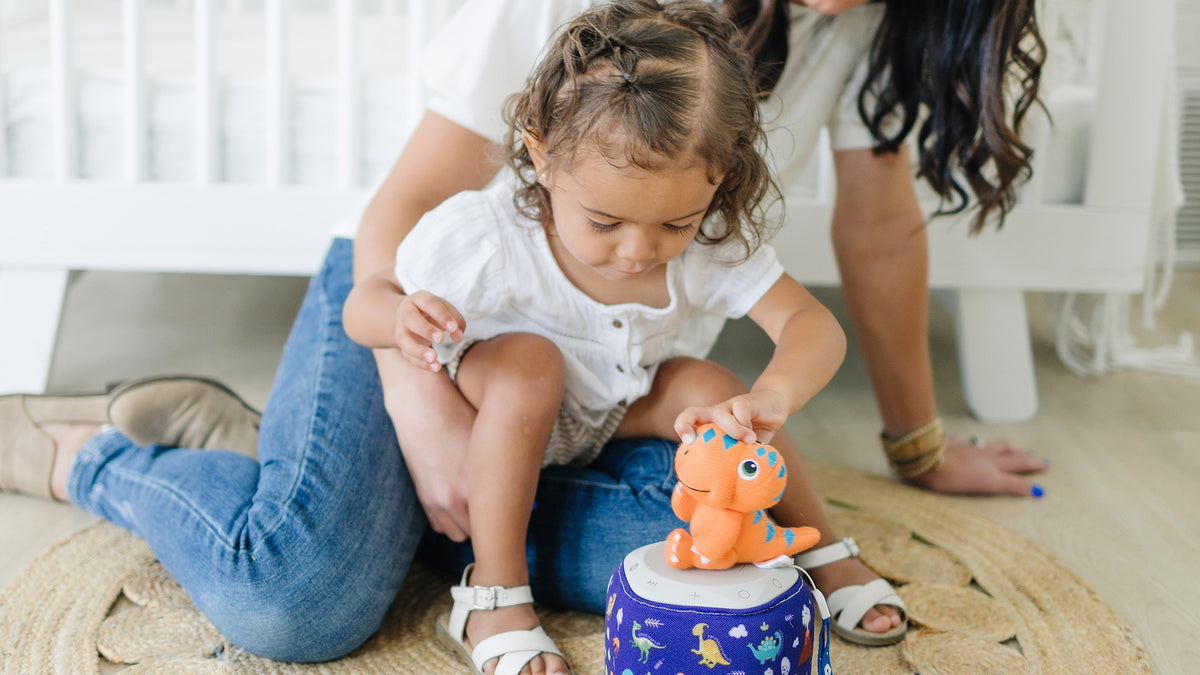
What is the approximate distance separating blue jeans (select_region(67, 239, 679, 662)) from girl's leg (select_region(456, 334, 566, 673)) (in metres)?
0.09

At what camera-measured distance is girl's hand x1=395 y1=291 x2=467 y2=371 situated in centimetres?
74

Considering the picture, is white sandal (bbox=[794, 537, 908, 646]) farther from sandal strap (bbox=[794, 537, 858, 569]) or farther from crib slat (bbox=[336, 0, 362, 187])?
crib slat (bbox=[336, 0, 362, 187])

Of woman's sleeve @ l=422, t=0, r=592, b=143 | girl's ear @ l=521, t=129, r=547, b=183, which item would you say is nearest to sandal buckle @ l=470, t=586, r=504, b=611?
girl's ear @ l=521, t=129, r=547, b=183

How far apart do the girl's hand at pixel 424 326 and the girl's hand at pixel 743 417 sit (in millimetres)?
179

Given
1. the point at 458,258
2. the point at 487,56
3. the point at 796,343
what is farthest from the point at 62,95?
the point at 796,343

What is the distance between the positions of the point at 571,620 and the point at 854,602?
25cm

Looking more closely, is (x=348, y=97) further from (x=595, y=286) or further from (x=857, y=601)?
(x=857, y=601)

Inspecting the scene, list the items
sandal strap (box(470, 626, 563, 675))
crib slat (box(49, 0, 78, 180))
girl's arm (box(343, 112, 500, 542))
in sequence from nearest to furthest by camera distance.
Result: sandal strap (box(470, 626, 563, 675)), girl's arm (box(343, 112, 500, 542)), crib slat (box(49, 0, 78, 180))

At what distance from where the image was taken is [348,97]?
132 cm

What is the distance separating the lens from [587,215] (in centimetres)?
77

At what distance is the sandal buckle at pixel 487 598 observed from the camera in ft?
2.73

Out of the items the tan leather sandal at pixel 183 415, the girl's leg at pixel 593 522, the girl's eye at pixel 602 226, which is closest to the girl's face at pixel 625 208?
the girl's eye at pixel 602 226

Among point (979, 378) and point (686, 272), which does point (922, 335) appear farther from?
point (686, 272)

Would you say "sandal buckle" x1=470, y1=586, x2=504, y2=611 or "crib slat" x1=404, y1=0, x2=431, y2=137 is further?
"crib slat" x1=404, y1=0, x2=431, y2=137
